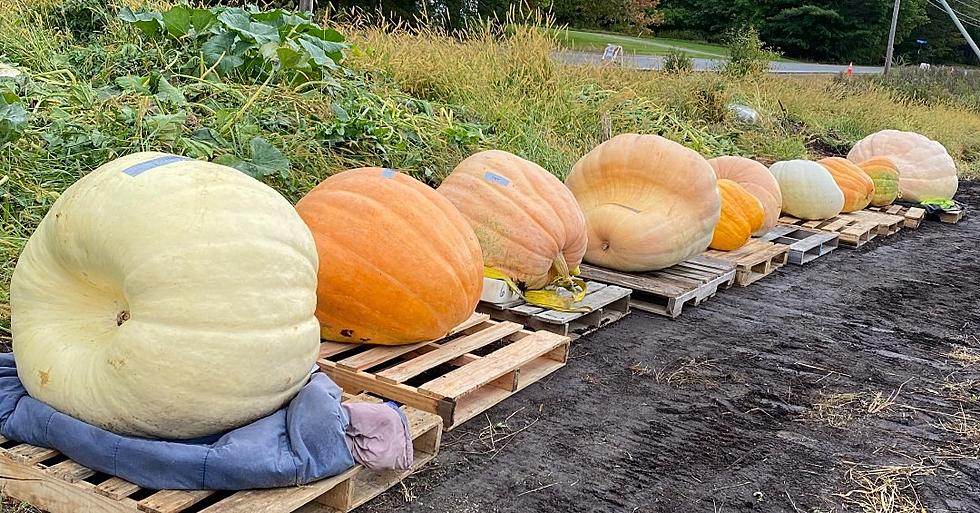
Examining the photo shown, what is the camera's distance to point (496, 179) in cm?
408

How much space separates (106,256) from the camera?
89.7 inches

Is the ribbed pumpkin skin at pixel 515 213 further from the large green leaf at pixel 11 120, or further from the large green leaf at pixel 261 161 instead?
the large green leaf at pixel 11 120

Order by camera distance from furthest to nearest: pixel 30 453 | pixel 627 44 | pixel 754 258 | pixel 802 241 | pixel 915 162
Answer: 1. pixel 627 44
2. pixel 915 162
3. pixel 802 241
4. pixel 754 258
5. pixel 30 453

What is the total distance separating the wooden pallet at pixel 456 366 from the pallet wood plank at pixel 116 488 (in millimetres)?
959

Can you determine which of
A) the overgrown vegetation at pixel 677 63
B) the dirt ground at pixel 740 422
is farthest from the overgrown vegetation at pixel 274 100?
the overgrown vegetation at pixel 677 63

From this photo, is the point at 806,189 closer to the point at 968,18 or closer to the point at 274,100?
the point at 274,100

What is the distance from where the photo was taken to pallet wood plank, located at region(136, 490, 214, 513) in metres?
2.12

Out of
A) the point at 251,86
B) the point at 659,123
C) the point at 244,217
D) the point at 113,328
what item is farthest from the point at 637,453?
the point at 659,123

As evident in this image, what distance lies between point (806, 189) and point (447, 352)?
15.0 feet

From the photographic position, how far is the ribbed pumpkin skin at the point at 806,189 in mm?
6957

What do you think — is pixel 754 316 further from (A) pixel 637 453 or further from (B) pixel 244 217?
(B) pixel 244 217

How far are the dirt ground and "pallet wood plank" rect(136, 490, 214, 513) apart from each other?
1.58 ft

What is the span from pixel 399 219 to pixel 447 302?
0.36 meters

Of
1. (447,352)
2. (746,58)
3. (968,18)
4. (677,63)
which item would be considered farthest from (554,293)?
(968,18)
